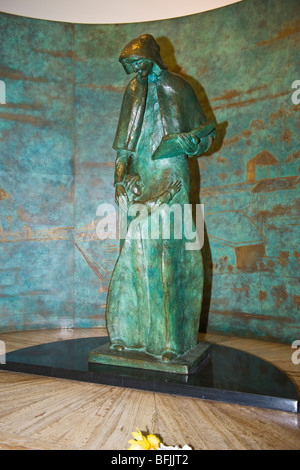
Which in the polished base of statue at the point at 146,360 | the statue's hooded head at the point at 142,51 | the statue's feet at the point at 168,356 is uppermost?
the statue's hooded head at the point at 142,51

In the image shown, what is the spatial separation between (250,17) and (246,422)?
16.8ft

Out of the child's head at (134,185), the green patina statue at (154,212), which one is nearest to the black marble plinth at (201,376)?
the green patina statue at (154,212)

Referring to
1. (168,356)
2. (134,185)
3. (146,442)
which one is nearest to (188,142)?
(134,185)

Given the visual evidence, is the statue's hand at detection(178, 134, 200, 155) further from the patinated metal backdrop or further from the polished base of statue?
the patinated metal backdrop

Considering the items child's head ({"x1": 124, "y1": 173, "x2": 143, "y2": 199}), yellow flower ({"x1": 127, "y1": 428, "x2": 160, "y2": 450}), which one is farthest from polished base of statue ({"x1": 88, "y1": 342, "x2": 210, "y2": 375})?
child's head ({"x1": 124, "y1": 173, "x2": 143, "y2": 199})

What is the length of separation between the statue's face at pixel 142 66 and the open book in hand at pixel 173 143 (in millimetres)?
596

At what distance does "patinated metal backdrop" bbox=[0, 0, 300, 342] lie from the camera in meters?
5.10

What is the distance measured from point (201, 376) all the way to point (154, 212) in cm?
132

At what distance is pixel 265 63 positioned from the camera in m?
5.27

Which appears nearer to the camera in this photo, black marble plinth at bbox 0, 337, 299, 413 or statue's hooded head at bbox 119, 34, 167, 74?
black marble plinth at bbox 0, 337, 299, 413

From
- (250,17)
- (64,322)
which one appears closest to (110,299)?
(64,322)

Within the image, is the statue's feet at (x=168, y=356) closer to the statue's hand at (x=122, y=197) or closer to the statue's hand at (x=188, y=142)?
the statue's hand at (x=122, y=197)

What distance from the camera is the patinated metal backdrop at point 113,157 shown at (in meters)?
5.10

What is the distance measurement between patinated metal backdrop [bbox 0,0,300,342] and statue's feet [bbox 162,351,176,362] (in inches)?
91.6
